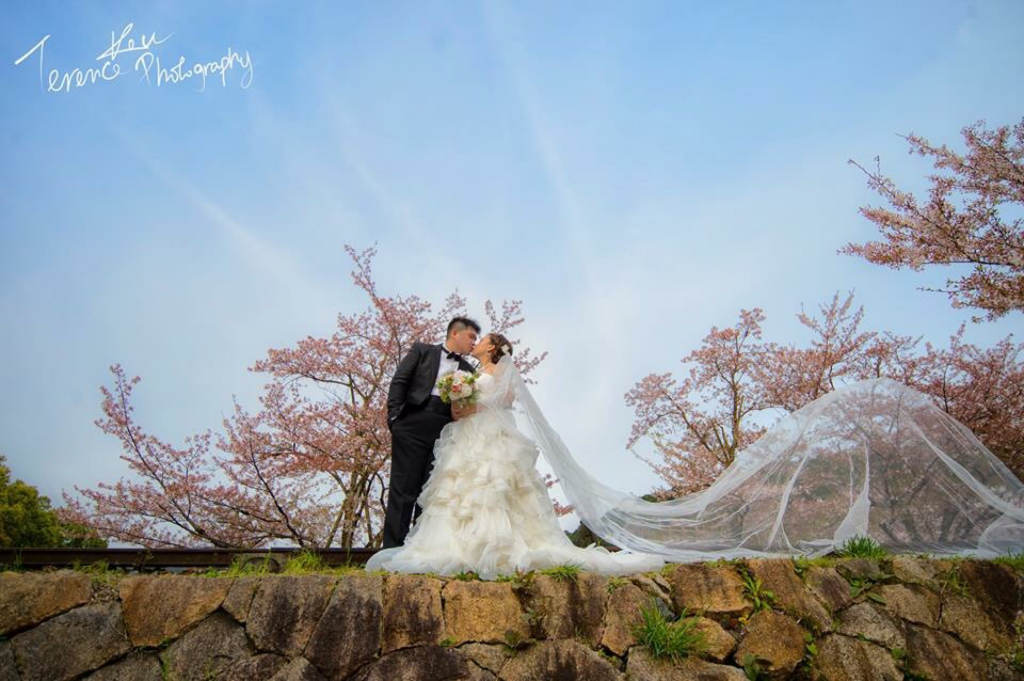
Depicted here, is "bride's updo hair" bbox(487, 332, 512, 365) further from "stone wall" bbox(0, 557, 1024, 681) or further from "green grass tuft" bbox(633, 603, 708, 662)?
"green grass tuft" bbox(633, 603, 708, 662)

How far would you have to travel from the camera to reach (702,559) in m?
4.84

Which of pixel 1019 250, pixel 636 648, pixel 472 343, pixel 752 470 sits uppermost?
pixel 1019 250

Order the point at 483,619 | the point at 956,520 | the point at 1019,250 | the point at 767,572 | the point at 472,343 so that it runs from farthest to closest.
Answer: the point at 1019,250 → the point at 472,343 → the point at 956,520 → the point at 767,572 → the point at 483,619

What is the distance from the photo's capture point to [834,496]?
542 centimetres

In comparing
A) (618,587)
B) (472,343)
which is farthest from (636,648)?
(472,343)

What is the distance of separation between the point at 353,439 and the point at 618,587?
6.72 metres

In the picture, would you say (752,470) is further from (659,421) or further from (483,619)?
(659,421)

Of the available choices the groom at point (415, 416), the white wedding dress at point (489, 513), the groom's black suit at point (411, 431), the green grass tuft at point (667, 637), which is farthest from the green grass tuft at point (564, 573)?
the groom's black suit at point (411, 431)

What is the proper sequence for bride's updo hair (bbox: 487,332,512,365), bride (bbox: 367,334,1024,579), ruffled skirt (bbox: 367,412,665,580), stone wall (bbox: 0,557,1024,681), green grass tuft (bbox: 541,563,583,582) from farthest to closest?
bride's updo hair (bbox: 487,332,512,365) → bride (bbox: 367,334,1024,579) → ruffled skirt (bbox: 367,412,665,580) → green grass tuft (bbox: 541,563,583,582) → stone wall (bbox: 0,557,1024,681)

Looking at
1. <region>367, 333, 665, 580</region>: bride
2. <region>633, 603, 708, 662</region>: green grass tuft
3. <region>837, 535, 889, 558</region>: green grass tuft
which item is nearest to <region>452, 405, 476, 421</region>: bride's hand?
<region>367, 333, 665, 580</region>: bride

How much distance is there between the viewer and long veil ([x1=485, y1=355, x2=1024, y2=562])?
525cm

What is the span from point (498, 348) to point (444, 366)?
2.09 ft

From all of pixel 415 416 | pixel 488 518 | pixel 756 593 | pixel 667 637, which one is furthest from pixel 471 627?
pixel 415 416

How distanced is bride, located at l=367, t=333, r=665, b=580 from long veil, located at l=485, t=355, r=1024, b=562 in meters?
0.20
